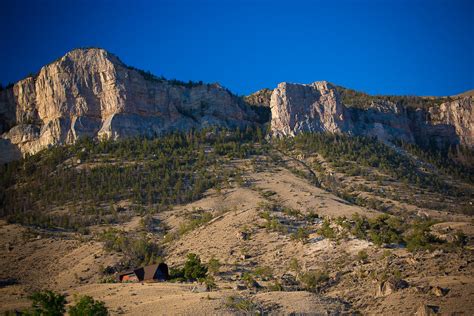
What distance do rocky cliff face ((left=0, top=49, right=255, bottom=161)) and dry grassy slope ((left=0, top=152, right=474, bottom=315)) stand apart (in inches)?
1621

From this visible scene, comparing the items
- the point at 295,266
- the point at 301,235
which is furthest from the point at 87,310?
the point at 301,235

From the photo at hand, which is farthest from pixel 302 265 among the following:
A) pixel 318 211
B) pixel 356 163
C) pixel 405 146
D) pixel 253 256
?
pixel 405 146

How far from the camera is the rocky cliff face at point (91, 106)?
130500mm

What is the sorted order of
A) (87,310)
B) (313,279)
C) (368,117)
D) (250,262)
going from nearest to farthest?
(87,310)
(313,279)
(250,262)
(368,117)

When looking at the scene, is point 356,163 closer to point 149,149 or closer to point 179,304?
point 149,149

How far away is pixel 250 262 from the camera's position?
61000 mm

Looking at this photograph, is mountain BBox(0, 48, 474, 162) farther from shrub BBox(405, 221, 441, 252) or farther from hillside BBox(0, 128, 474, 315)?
shrub BBox(405, 221, 441, 252)

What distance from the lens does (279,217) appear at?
247 ft

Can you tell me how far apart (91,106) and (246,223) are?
71896mm

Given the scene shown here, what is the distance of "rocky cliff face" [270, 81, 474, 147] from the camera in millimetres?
142750

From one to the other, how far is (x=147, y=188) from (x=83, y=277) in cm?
3741

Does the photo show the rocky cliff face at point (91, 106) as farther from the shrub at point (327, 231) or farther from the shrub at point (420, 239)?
the shrub at point (420, 239)

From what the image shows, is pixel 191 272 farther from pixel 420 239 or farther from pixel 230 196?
pixel 230 196

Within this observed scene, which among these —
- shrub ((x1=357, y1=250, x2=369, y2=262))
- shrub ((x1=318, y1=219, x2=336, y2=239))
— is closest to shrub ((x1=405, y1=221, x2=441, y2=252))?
shrub ((x1=357, y1=250, x2=369, y2=262))
